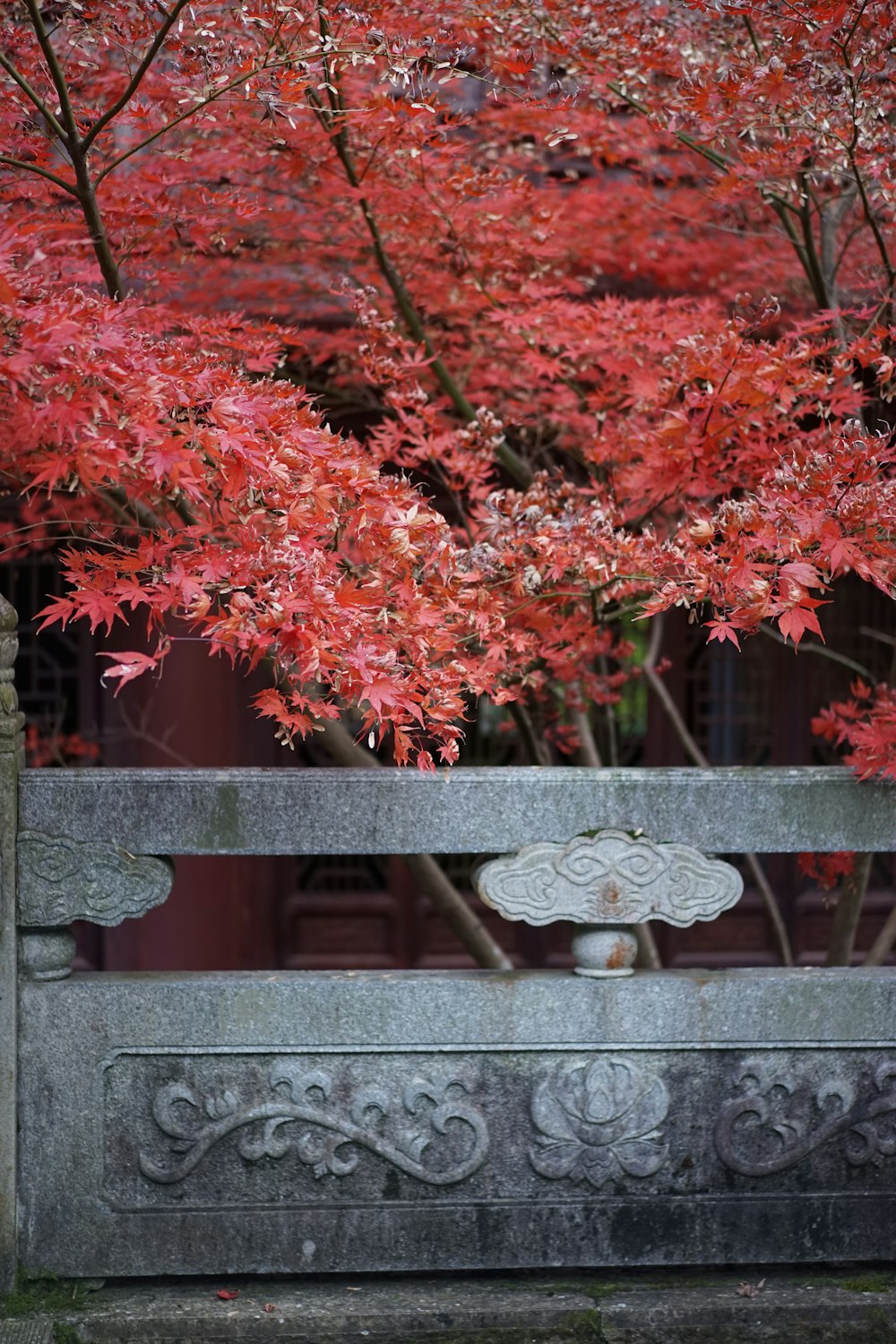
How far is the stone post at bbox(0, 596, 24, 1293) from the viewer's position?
328cm

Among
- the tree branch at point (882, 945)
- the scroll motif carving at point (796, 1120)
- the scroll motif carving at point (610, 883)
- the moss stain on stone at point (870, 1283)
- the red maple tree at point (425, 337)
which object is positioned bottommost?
the moss stain on stone at point (870, 1283)

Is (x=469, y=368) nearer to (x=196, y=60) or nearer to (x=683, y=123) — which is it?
(x=683, y=123)

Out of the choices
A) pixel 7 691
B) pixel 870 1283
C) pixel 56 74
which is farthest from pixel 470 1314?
pixel 56 74

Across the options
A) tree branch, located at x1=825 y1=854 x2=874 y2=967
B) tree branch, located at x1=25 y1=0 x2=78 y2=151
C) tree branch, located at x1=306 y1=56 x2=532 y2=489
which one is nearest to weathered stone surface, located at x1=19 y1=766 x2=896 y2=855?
tree branch, located at x1=825 y1=854 x2=874 y2=967

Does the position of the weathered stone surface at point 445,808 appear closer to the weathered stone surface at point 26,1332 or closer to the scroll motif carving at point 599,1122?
the scroll motif carving at point 599,1122

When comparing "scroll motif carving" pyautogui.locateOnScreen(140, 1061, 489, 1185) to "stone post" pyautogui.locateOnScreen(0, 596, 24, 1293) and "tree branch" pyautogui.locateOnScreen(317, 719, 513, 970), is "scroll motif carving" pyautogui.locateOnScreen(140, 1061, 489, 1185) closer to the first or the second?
"stone post" pyautogui.locateOnScreen(0, 596, 24, 1293)

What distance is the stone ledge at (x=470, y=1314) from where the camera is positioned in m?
3.23

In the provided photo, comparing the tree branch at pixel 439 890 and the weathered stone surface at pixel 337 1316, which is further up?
the tree branch at pixel 439 890

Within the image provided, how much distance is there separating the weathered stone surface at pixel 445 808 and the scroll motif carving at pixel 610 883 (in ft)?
0.15

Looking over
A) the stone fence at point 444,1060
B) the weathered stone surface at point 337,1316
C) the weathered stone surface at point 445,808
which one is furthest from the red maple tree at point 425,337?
the weathered stone surface at point 337,1316

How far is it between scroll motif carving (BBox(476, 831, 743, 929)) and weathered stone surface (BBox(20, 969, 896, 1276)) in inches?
7.9

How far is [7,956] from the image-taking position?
3309 mm

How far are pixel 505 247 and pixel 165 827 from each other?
217cm

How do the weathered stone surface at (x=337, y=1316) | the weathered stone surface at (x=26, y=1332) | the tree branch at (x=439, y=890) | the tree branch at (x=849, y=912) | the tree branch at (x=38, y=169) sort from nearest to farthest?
the tree branch at (x=38, y=169) → the weathered stone surface at (x=26, y=1332) → the weathered stone surface at (x=337, y=1316) → the tree branch at (x=439, y=890) → the tree branch at (x=849, y=912)
